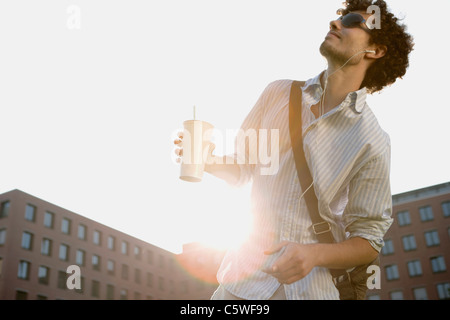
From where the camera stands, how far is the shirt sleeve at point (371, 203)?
206 centimetres

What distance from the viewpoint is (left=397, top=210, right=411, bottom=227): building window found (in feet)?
185

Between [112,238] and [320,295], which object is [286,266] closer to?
[320,295]

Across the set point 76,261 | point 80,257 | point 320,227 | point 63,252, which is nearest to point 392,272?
point 80,257

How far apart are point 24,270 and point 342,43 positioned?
52.3 m

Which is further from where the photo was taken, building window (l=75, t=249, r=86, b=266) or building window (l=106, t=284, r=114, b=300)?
building window (l=106, t=284, r=114, b=300)

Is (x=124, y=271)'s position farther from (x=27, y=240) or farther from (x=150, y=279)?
(x=27, y=240)

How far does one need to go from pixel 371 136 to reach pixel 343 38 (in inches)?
30.3

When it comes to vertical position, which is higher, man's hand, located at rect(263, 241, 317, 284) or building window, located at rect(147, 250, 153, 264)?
building window, located at rect(147, 250, 153, 264)

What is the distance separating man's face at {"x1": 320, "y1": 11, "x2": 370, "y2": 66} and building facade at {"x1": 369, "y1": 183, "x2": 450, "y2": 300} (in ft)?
181

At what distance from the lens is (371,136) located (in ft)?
6.93

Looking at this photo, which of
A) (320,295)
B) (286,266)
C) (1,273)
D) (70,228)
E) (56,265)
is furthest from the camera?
(70,228)

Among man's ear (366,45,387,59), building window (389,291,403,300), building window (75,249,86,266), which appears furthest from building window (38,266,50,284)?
man's ear (366,45,387,59)

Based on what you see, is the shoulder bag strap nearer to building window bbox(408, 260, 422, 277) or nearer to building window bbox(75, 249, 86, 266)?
building window bbox(408, 260, 422, 277)
